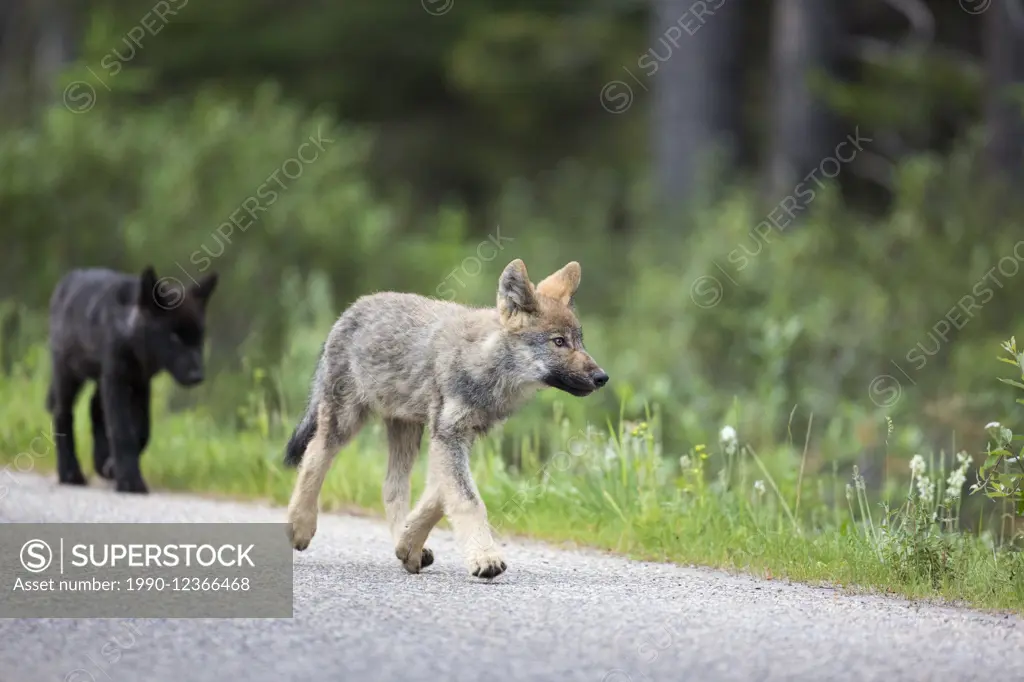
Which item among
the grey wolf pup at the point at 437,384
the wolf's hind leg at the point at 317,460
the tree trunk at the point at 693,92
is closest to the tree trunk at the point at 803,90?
the tree trunk at the point at 693,92

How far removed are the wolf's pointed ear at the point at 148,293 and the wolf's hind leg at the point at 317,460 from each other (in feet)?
10.00

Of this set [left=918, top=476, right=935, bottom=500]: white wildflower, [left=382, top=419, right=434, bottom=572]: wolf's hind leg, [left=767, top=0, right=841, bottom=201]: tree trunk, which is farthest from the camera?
[left=767, top=0, right=841, bottom=201]: tree trunk

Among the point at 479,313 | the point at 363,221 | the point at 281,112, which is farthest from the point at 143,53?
the point at 479,313

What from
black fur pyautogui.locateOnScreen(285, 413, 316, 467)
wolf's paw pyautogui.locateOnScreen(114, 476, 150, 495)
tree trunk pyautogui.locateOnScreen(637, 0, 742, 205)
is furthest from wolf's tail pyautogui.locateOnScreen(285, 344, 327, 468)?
tree trunk pyautogui.locateOnScreen(637, 0, 742, 205)

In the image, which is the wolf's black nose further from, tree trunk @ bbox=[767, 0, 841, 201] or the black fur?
tree trunk @ bbox=[767, 0, 841, 201]

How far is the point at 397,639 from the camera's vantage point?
539 cm

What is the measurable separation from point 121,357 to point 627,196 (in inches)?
679

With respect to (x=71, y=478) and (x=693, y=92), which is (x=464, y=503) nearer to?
(x=71, y=478)

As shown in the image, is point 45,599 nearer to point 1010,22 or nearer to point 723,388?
point 723,388

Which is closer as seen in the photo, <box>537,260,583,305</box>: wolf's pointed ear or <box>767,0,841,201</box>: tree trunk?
<box>537,260,583,305</box>: wolf's pointed ear

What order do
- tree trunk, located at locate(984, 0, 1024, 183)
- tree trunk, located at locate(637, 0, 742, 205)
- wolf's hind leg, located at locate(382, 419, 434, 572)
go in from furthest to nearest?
tree trunk, located at locate(637, 0, 742, 205), tree trunk, located at locate(984, 0, 1024, 183), wolf's hind leg, located at locate(382, 419, 434, 572)

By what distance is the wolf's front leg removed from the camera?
6.71 metres

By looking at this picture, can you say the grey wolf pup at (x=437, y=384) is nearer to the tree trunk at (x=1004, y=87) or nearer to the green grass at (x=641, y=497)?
the green grass at (x=641, y=497)

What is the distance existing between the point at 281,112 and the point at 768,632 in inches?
622
